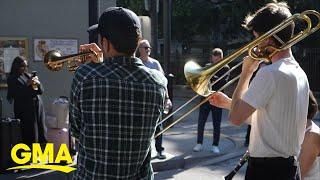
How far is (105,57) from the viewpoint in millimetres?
2359

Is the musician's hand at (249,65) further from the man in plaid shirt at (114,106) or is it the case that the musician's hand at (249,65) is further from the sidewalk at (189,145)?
the sidewalk at (189,145)

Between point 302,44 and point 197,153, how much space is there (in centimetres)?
1343

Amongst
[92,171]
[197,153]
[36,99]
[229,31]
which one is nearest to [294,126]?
[92,171]

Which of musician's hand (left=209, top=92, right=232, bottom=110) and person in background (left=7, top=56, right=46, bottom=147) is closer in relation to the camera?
musician's hand (left=209, top=92, right=232, bottom=110)

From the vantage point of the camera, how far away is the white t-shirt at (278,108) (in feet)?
8.64

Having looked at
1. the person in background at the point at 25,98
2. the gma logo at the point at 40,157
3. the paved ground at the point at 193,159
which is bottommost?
the paved ground at the point at 193,159

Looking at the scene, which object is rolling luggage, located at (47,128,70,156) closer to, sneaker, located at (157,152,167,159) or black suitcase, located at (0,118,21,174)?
black suitcase, located at (0,118,21,174)

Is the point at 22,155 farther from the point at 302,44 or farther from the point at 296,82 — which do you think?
the point at 302,44

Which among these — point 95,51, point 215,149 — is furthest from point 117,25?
point 215,149

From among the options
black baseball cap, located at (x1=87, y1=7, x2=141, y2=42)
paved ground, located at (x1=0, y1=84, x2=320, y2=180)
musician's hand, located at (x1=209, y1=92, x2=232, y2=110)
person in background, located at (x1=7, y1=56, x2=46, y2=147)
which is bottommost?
paved ground, located at (x1=0, y1=84, x2=320, y2=180)

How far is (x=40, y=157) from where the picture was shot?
6820 mm

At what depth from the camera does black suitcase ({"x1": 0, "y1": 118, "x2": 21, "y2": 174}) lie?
640 cm

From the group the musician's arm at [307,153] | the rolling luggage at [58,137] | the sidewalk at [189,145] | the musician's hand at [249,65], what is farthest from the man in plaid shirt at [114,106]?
the sidewalk at [189,145]

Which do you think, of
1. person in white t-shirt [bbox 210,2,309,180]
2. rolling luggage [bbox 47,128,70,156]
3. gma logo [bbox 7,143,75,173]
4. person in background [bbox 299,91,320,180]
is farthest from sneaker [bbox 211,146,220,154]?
person in white t-shirt [bbox 210,2,309,180]
